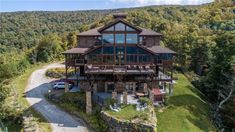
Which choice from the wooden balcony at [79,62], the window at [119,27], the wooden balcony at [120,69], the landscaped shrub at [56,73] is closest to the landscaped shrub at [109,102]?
the wooden balcony at [120,69]

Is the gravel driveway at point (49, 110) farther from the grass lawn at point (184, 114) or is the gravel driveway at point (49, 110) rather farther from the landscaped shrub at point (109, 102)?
→ the grass lawn at point (184, 114)

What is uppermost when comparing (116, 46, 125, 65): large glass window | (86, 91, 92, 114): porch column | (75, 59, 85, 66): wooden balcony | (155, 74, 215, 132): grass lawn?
(116, 46, 125, 65): large glass window

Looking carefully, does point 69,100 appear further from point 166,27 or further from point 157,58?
point 166,27

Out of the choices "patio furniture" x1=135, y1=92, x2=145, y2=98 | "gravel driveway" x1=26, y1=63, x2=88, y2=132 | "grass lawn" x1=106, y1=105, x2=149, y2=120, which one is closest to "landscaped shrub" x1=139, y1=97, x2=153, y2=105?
"grass lawn" x1=106, y1=105, x2=149, y2=120

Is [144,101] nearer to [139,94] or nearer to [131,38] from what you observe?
[139,94]

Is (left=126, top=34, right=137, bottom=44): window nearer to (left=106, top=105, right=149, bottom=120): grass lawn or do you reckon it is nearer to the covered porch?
the covered porch

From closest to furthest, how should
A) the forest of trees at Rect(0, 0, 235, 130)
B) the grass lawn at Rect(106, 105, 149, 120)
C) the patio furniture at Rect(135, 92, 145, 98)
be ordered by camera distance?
the grass lawn at Rect(106, 105, 149, 120) < the patio furniture at Rect(135, 92, 145, 98) < the forest of trees at Rect(0, 0, 235, 130)
